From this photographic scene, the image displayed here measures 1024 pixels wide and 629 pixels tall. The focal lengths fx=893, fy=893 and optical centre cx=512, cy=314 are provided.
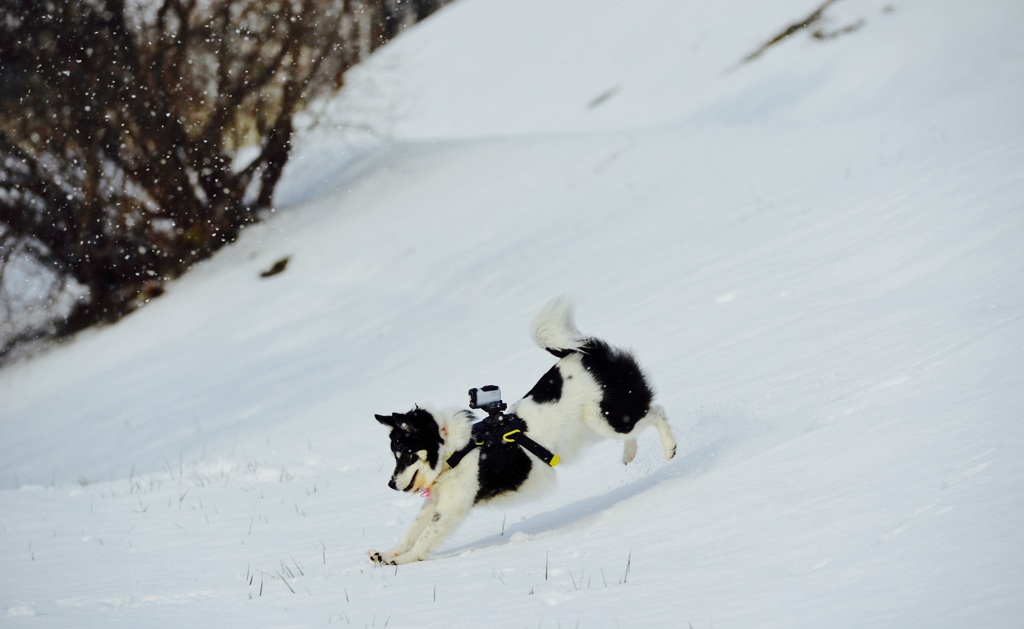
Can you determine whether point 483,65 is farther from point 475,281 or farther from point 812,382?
point 812,382

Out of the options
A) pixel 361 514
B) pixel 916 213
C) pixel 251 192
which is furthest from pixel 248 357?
pixel 916 213

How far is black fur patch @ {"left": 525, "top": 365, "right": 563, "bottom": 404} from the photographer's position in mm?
4621

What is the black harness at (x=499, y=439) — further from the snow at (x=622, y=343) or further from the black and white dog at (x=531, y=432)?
the snow at (x=622, y=343)

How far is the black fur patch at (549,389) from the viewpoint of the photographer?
4.62m

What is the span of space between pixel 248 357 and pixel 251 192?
5.58 m

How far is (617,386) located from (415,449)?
1102mm

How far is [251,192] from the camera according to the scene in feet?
54.4

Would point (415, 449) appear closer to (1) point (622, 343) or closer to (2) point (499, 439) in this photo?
(2) point (499, 439)

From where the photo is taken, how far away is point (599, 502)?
4723 millimetres

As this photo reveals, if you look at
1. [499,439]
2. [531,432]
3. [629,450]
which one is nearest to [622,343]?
[629,450]

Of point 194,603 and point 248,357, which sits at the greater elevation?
point 194,603

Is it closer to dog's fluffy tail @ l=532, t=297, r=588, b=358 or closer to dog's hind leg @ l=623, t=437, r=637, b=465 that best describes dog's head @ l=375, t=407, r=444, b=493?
dog's fluffy tail @ l=532, t=297, r=588, b=358

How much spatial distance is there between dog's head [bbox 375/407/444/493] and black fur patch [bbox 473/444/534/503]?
223mm

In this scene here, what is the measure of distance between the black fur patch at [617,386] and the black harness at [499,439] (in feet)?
1.38
